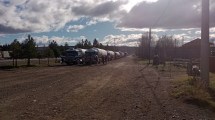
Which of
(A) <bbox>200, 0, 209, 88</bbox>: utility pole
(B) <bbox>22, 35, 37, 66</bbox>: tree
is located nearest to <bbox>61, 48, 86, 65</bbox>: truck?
(B) <bbox>22, 35, 37, 66</bbox>: tree

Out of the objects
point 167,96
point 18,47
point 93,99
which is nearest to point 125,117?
point 93,99

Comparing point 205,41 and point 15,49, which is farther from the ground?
point 205,41

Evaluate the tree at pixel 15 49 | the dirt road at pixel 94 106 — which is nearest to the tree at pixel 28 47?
the tree at pixel 15 49

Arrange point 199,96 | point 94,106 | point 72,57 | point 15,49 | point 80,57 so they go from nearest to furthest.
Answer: point 94,106 < point 199,96 < point 15,49 < point 72,57 < point 80,57

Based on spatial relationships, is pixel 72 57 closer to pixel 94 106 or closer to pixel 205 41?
pixel 205 41

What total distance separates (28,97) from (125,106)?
4266mm

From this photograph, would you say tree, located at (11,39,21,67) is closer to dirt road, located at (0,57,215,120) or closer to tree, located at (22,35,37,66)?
tree, located at (22,35,37,66)

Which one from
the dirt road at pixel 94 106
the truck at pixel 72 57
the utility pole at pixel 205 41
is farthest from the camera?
the truck at pixel 72 57

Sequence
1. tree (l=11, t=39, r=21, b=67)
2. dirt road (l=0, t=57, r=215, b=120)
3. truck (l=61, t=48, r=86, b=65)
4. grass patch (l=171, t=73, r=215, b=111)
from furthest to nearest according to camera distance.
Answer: truck (l=61, t=48, r=86, b=65) < tree (l=11, t=39, r=21, b=67) < grass patch (l=171, t=73, r=215, b=111) < dirt road (l=0, t=57, r=215, b=120)

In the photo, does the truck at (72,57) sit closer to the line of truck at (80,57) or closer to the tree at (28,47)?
the line of truck at (80,57)

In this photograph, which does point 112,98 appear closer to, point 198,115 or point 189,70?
point 198,115

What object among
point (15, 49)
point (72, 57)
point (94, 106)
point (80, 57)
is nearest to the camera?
point (94, 106)

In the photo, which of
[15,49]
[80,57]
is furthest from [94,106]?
[80,57]

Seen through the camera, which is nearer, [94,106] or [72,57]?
[94,106]
